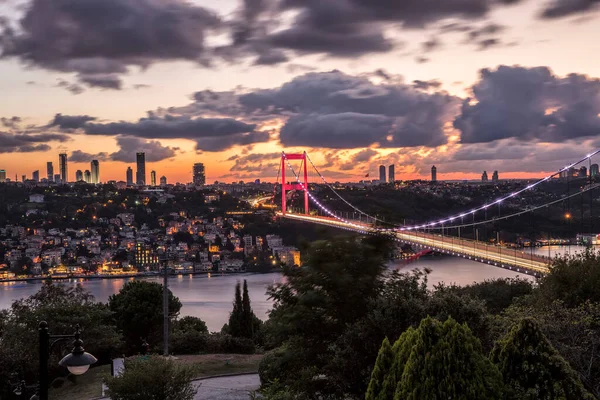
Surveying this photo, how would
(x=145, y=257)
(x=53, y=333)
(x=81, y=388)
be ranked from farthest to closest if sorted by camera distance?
(x=145, y=257) → (x=53, y=333) → (x=81, y=388)

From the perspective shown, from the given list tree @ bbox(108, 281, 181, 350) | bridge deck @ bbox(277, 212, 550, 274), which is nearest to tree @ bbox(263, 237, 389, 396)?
bridge deck @ bbox(277, 212, 550, 274)

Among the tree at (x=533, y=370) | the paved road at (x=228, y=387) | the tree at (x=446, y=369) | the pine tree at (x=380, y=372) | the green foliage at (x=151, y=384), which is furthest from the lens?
the paved road at (x=228, y=387)

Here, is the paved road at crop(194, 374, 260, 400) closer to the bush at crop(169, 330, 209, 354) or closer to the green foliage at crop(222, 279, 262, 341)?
the bush at crop(169, 330, 209, 354)

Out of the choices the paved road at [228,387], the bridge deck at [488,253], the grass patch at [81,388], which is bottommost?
the grass patch at [81,388]

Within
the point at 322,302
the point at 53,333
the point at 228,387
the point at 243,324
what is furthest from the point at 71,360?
the point at 243,324

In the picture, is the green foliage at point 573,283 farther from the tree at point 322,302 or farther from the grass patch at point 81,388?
the grass patch at point 81,388

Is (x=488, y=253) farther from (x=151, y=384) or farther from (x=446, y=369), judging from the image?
(x=446, y=369)

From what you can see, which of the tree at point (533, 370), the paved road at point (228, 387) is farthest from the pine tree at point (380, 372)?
the paved road at point (228, 387)
